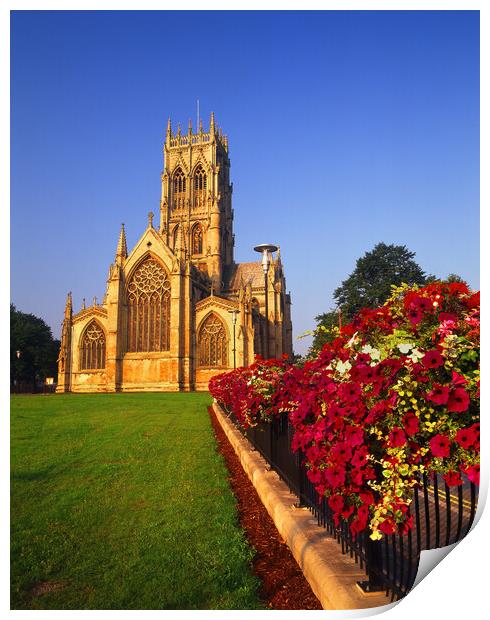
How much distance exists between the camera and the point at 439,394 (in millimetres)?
2701

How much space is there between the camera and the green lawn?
12.5ft

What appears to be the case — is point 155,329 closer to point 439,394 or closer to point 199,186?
point 199,186

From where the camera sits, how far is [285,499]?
5.62 m

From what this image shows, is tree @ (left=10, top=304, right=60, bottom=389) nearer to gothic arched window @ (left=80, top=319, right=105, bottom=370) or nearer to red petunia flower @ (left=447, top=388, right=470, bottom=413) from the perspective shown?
gothic arched window @ (left=80, top=319, right=105, bottom=370)

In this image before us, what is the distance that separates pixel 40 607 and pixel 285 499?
9.17ft

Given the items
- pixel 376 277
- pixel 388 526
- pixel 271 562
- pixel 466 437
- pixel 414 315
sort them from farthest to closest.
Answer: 1. pixel 376 277
2. pixel 271 562
3. pixel 414 315
4. pixel 388 526
5. pixel 466 437

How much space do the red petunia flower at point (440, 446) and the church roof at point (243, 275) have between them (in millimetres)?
55223

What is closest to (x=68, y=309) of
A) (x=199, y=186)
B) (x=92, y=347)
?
(x=92, y=347)

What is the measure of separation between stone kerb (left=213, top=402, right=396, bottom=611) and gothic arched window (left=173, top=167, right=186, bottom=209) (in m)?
57.3

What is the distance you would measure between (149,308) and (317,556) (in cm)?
4267
